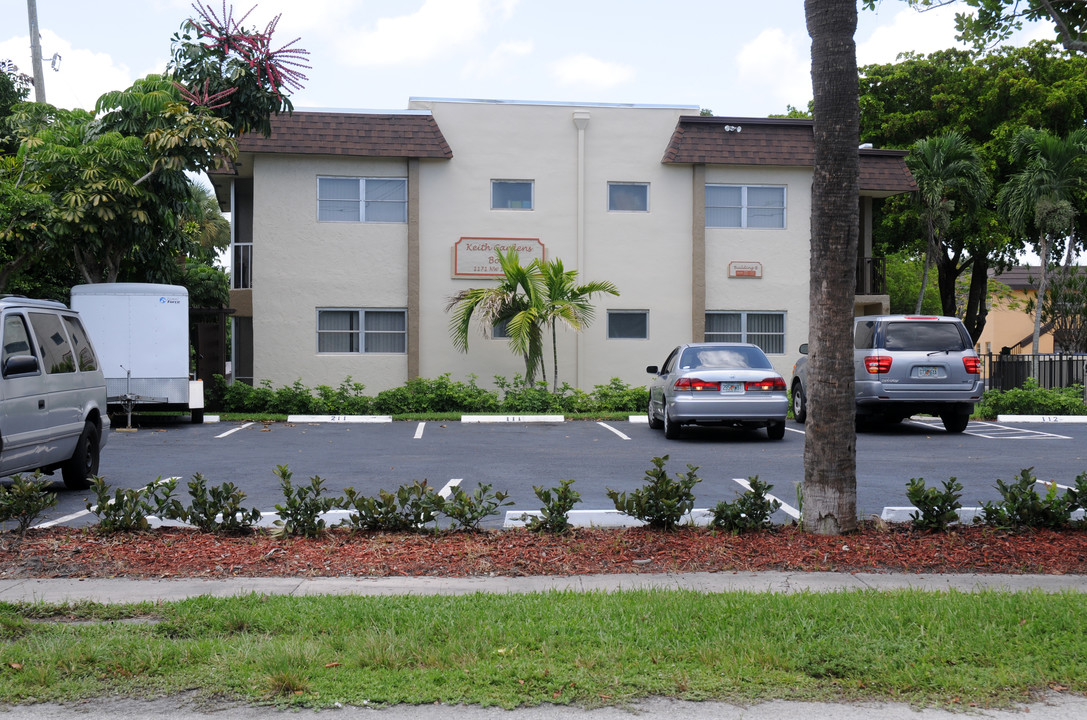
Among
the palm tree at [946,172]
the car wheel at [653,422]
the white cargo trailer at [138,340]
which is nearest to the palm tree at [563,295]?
the car wheel at [653,422]

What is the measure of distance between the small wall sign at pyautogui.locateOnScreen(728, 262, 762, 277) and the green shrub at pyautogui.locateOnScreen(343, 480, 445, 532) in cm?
1688

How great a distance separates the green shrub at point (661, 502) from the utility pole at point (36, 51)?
61.2ft

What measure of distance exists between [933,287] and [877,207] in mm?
28556

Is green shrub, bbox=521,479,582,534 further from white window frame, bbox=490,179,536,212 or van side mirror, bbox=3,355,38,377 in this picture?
white window frame, bbox=490,179,536,212

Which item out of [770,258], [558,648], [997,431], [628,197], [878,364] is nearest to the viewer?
[558,648]

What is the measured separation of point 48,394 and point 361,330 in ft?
42.2

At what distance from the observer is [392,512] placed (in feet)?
24.7

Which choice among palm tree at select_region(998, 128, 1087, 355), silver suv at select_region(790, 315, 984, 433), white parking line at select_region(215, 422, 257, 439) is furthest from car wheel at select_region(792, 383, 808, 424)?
palm tree at select_region(998, 128, 1087, 355)

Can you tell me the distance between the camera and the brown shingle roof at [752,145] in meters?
22.7

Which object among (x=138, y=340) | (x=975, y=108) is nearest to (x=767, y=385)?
(x=138, y=340)

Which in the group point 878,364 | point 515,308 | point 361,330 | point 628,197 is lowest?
point 878,364

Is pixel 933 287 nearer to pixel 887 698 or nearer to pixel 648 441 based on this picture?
pixel 648 441

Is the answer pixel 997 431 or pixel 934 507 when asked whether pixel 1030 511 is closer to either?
pixel 934 507

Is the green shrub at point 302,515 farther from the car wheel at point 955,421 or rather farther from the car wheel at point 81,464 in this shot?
the car wheel at point 955,421
